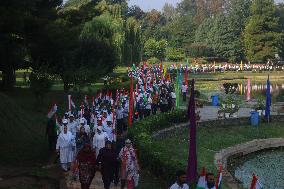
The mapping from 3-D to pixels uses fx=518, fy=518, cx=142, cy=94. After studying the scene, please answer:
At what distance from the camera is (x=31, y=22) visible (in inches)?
994

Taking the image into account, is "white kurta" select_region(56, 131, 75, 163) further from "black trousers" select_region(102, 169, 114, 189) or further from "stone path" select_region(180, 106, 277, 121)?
"stone path" select_region(180, 106, 277, 121)

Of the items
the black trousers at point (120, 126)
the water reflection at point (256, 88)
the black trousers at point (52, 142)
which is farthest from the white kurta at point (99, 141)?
the water reflection at point (256, 88)

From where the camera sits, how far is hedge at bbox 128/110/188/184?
1332 centimetres

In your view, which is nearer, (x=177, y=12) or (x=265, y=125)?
(x=265, y=125)

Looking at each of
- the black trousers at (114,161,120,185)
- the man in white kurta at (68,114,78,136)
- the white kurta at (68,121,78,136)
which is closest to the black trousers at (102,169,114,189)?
the black trousers at (114,161,120,185)

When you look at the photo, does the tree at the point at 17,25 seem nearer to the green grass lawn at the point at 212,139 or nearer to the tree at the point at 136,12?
the green grass lawn at the point at 212,139

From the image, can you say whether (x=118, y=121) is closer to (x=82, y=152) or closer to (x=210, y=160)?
(x=210, y=160)

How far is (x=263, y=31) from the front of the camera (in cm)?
6888

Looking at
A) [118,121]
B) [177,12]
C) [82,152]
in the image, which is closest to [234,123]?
[118,121]

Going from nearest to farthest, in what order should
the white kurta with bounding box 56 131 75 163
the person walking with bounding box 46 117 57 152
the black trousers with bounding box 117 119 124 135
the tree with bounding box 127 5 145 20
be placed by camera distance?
the white kurta with bounding box 56 131 75 163
the person walking with bounding box 46 117 57 152
the black trousers with bounding box 117 119 124 135
the tree with bounding box 127 5 145 20

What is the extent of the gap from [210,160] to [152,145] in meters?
2.83

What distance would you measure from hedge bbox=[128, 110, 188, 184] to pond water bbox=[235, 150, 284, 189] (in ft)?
10.4

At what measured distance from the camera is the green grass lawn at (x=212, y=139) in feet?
60.7

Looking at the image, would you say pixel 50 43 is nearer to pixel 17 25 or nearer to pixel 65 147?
pixel 17 25
